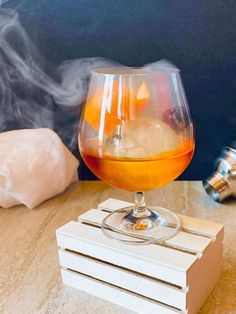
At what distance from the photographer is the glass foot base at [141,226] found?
57 cm

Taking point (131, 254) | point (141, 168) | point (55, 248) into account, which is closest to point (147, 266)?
point (131, 254)

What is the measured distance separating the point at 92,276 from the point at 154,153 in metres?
0.21

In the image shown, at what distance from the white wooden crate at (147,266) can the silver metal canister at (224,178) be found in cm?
32

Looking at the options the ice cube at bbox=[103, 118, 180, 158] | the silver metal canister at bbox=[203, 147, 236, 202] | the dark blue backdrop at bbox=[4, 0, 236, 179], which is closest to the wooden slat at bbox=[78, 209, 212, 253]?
the ice cube at bbox=[103, 118, 180, 158]

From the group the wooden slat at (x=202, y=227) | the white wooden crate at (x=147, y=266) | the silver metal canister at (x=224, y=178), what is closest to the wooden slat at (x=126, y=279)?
the white wooden crate at (x=147, y=266)

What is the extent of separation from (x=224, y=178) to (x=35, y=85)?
550 mm

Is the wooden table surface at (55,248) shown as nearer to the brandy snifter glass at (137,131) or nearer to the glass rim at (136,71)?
the brandy snifter glass at (137,131)

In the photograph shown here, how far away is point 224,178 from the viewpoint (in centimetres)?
92

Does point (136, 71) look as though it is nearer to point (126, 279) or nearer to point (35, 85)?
point (126, 279)

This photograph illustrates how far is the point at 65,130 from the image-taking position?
111 cm

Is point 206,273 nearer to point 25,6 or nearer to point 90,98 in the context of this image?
point 90,98

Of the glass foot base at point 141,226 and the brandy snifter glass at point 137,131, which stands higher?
the brandy snifter glass at point 137,131

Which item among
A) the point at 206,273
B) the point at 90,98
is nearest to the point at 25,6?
the point at 90,98

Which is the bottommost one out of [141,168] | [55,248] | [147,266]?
[55,248]
